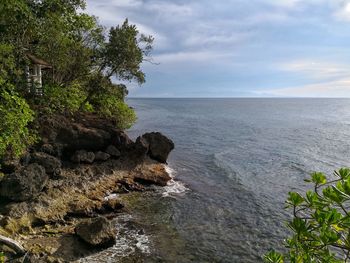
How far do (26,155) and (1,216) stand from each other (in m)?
5.96

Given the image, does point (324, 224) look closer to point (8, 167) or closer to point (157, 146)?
point (8, 167)

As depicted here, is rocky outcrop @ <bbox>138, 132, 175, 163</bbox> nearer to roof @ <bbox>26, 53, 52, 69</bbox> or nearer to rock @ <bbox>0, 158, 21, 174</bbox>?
roof @ <bbox>26, 53, 52, 69</bbox>

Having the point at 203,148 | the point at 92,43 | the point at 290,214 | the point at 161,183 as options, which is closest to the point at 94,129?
the point at 161,183

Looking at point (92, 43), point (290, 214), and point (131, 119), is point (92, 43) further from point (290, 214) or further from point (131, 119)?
point (290, 214)

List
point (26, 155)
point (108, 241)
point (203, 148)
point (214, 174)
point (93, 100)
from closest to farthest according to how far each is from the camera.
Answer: point (108, 241)
point (26, 155)
point (214, 174)
point (93, 100)
point (203, 148)

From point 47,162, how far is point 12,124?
370cm

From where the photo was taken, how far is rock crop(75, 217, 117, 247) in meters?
16.2

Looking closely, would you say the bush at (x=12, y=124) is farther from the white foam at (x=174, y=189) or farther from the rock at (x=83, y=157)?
the white foam at (x=174, y=189)

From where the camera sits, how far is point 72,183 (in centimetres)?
2283

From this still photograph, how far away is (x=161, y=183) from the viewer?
91.1 feet

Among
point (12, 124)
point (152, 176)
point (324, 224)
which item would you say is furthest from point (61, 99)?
point (324, 224)

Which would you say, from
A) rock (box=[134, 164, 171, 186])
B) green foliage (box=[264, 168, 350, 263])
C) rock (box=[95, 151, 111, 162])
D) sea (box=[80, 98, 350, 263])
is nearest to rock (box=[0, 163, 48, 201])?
sea (box=[80, 98, 350, 263])

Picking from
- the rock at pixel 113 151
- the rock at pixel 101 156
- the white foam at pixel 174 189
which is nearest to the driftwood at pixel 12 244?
the white foam at pixel 174 189

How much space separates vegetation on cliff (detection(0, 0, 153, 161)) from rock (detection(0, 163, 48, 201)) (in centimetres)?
183
